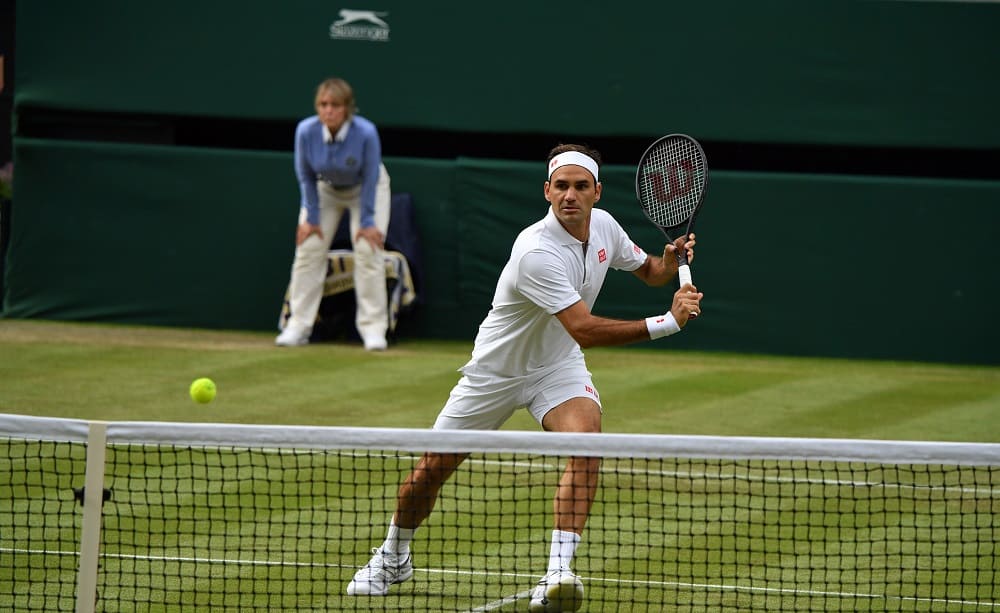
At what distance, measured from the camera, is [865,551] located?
245 inches

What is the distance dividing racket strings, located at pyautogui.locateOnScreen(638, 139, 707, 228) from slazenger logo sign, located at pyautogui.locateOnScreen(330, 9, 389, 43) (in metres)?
6.45

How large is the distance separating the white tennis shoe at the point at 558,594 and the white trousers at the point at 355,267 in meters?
6.47

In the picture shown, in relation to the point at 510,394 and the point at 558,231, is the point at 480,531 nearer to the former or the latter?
the point at 510,394

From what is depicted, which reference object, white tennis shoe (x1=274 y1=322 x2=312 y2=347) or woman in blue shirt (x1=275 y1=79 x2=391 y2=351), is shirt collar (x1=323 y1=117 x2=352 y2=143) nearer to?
woman in blue shirt (x1=275 y1=79 x2=391 y2=351)

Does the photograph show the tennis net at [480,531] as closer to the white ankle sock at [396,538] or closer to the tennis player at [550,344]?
the white ankle sock at [396,538]

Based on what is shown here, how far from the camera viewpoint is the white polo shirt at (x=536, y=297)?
544 centimetres

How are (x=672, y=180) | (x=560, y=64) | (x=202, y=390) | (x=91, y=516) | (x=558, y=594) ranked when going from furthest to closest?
(x=560, y=64)
(x=202, y=390)
(x=672, y=180)
(x=558, y=594)
(x=91, y=516)

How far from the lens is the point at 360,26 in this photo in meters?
12.3

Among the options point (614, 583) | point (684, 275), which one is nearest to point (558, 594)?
point (614, 583)

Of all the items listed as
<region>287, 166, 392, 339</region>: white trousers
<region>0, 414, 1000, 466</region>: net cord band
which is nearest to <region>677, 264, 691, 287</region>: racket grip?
<region>0, 414, 1000, 466</region>: net cord band

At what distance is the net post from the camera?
462 centimetres

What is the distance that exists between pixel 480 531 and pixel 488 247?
19.9 feet

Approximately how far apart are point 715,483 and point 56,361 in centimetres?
523

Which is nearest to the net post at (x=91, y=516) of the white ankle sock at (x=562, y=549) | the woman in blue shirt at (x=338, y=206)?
the white ankle sock at (x=562, y=549)
